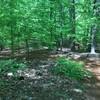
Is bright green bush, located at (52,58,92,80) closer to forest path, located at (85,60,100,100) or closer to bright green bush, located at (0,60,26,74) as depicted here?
forest path, located at (85,60,100,100)

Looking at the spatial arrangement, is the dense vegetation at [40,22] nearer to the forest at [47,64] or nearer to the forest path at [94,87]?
the forest at [47,64]

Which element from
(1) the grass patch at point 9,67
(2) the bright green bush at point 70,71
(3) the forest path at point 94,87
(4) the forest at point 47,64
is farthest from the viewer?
(2) the bright green bush at point 70,71

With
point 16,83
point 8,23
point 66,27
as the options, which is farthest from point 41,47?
point 16,83

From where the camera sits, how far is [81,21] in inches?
928

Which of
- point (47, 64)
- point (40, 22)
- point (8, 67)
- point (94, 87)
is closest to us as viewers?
point (94, 87)

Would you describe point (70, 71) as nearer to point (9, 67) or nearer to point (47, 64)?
point (47, 64)

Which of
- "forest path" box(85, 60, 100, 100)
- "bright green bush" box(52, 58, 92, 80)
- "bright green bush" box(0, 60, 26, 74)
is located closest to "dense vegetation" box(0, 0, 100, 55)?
"bright green bush" box(0, 60, 26, 74)

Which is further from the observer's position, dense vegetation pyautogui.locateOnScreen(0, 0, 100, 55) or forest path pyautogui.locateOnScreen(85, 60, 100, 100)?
dense vegetation pyautogui.locateOnScreen(0, 0, 100, 55)

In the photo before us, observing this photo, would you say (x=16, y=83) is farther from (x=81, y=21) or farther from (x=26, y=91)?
(x=81, y=21)

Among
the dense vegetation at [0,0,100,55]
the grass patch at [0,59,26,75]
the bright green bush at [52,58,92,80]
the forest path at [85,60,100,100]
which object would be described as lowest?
the forest path at [85,60,100,100]

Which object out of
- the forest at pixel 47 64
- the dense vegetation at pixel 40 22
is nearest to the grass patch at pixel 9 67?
the forest at pixel 47 64

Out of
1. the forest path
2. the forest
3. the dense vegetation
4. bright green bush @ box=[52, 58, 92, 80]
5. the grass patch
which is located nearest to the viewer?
the forest

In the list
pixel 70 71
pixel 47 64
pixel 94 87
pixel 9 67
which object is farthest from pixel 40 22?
pixel 94 87

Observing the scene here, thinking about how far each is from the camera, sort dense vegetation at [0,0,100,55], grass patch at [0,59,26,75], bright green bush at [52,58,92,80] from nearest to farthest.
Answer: grass patch at [0,59,26,75], bright green bush at [52,58,92,80], dense vegetation at [0,0,100,55]
